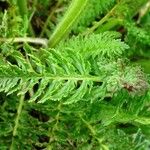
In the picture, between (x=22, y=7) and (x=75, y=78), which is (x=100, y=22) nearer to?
(x=22, y=7)

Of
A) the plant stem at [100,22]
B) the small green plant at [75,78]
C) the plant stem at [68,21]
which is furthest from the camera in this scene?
the plant stem at [100,22]

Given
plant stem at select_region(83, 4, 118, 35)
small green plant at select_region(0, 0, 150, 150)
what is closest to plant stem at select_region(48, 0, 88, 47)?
small green plant at select_region(0, 0, 150, 150)

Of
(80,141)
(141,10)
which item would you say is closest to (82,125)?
(80,141)

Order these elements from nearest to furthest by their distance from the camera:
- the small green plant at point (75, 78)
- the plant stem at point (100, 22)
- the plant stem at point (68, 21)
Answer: the small green plant at point (75, 78)
the plant stem at point (68, 21)
the plant stem at point (100, 22)

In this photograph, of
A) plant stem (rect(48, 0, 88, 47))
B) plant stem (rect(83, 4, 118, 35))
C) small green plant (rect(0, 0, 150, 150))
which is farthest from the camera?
plant stem (rect(83, 4, 118, 35))

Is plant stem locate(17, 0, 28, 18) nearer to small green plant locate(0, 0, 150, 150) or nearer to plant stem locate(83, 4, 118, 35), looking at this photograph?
small green plant locate(0, 0, 150, 150)

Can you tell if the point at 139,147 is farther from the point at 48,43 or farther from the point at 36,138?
the point at 48,43

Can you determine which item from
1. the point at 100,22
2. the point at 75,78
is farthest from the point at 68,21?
the point at 75,78

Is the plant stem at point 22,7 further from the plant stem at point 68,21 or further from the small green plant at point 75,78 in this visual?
the plant stem at point 68,21

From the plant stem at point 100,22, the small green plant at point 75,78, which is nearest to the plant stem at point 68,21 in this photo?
the small green plant at point 75,78
